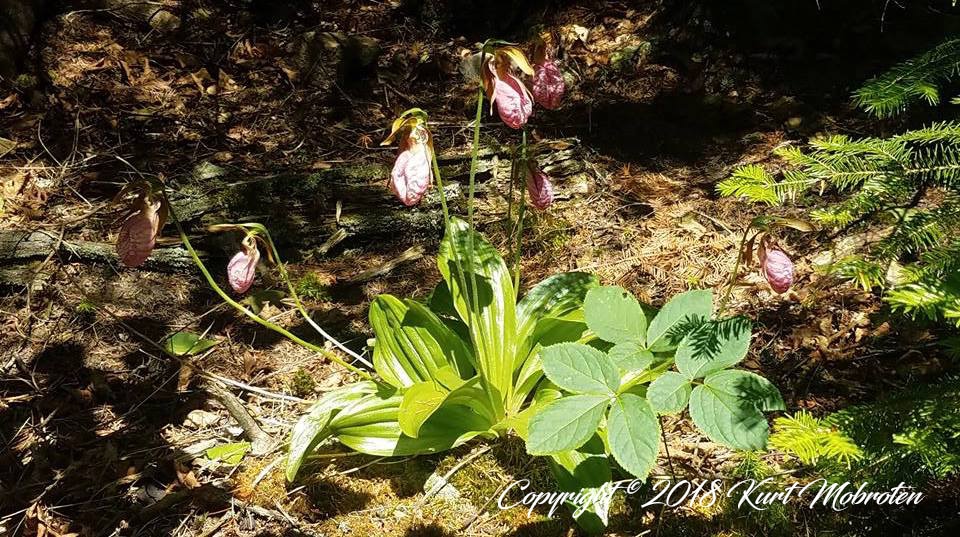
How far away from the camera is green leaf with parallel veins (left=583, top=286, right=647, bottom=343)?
1.68 metres

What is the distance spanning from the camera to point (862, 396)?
2.16 m

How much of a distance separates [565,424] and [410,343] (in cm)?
97

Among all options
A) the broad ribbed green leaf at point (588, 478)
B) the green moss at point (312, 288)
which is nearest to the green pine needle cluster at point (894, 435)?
the broad ribbed green leaf at point (588, 478)

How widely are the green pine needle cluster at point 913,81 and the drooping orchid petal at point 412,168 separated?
1.08 metres

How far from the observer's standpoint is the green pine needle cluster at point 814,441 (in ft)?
4.30

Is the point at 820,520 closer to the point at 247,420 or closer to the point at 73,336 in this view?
the point at 247,420

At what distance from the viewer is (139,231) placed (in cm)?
184

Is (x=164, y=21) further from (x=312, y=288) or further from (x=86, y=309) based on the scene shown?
(x=312, y=288)

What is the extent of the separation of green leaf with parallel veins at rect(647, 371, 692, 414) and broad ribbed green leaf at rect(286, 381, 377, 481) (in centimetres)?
107

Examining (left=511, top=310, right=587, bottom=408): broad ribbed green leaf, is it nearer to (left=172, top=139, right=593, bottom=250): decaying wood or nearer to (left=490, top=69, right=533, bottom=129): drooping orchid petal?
(left=490, top=69, right=533, bottom=129): drooping orchid petal

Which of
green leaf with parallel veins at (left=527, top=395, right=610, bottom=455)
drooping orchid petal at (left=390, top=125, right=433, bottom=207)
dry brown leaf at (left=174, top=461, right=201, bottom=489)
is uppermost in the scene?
drooping orchid petal at (left=390, top=125, right=433, bottom=207)

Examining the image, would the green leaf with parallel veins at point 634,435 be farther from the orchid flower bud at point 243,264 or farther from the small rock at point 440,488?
the orchid flower bud at point 243,264

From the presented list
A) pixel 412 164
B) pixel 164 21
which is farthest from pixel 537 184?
pixel 164 21

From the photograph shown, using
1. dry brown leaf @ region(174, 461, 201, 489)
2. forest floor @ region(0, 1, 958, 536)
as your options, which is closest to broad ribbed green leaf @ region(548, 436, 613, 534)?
forest floor @ region(0, 1, 958, 536)
